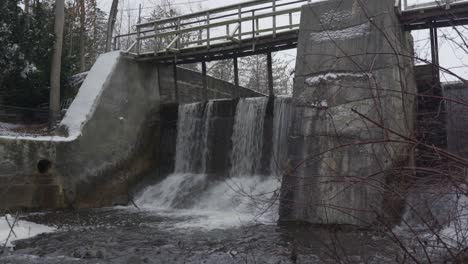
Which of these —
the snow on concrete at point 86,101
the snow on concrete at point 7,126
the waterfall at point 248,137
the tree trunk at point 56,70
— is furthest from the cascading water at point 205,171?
the snow on concrete at point 7,126

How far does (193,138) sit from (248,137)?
7.85 feet

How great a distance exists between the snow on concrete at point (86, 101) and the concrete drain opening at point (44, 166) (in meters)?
0.67

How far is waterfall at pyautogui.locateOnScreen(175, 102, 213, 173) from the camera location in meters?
15.6

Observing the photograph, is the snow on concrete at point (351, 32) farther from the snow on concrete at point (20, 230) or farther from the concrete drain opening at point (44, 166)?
the concrete drain opening at point (44, 166)

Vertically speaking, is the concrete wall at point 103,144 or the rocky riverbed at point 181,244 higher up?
the concrete wall at point 103,144

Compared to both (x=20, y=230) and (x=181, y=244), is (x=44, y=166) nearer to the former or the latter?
(x=20, y=230)

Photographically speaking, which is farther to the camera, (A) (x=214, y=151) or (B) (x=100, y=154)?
(A) (x=214, y=151)

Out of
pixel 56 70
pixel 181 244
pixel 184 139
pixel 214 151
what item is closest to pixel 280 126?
pixel 214 151

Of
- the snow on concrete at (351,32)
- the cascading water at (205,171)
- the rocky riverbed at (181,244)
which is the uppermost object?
the snow on concrete at (351,32)

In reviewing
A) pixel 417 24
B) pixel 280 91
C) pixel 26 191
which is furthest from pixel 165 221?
pixel 280 91

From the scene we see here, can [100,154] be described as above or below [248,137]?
below

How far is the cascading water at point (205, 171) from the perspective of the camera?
12.5 metres

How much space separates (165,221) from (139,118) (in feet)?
20.1

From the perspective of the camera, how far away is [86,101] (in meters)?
15.0
